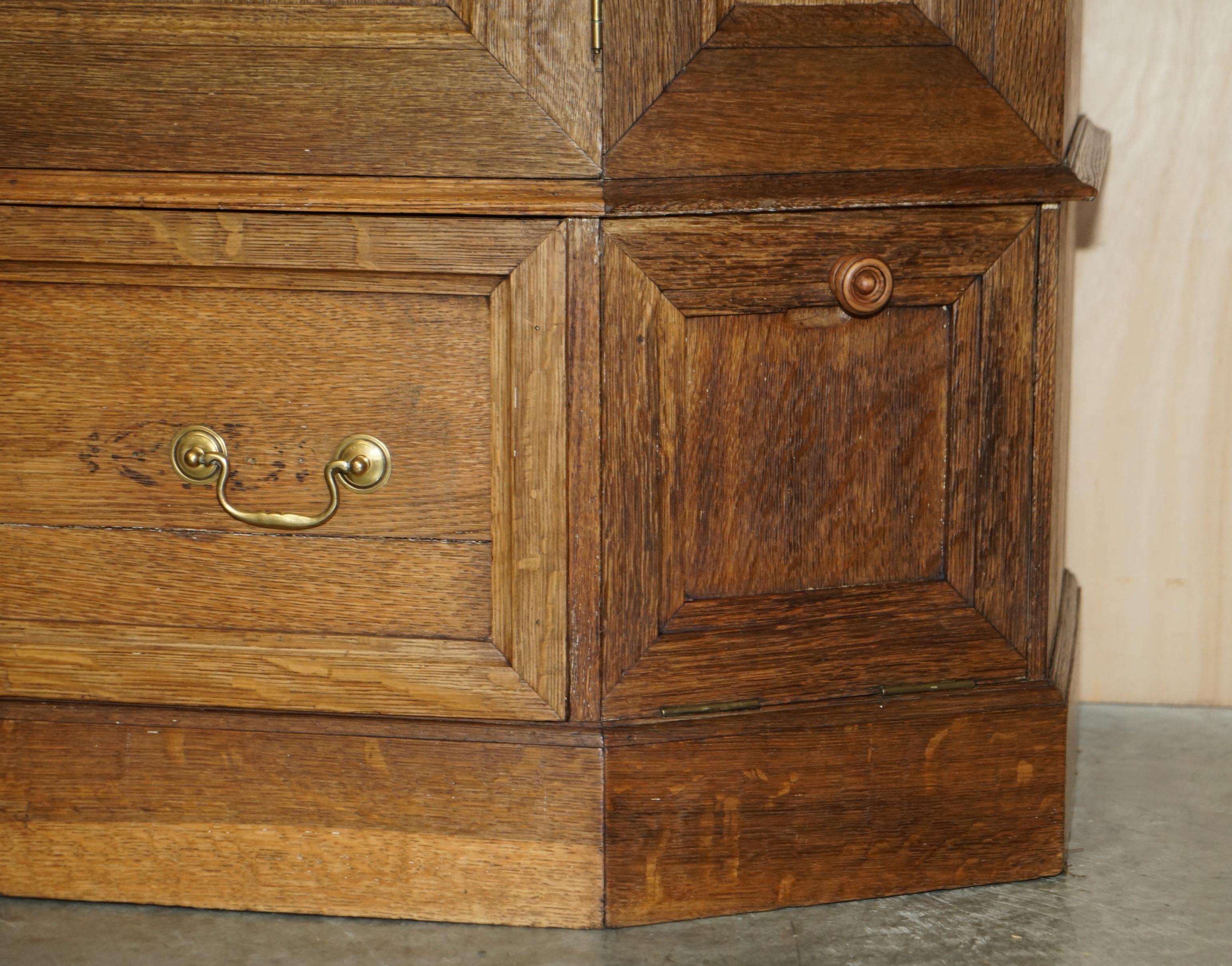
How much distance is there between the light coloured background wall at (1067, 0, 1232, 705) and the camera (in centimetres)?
163

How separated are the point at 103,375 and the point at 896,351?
25.5 inches

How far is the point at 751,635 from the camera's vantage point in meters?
1.24

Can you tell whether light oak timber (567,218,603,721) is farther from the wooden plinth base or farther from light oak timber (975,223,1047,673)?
light oak timber (975,223,1047,673)

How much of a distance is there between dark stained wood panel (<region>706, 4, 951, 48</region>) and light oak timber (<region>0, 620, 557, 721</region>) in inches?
20.8

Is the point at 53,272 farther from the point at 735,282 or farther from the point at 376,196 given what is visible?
the point at 735,282

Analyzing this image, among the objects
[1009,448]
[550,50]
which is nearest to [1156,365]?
[1009,448]

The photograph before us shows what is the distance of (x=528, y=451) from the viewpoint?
1190 millimetres

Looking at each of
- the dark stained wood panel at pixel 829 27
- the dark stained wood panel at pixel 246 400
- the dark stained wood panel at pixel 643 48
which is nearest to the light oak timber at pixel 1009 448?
the dark stained wood panel at pixel 829 27

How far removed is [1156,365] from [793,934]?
831 millimetres

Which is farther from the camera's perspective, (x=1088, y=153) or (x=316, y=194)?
(x=1088, y=153)

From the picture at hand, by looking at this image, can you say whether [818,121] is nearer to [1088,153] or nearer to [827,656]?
[1088,153]

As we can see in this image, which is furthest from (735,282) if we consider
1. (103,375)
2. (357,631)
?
(103,375)

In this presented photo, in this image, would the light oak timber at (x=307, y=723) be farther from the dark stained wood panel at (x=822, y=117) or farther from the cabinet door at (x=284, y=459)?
the dark stained wood panel at (x=822, y=117)

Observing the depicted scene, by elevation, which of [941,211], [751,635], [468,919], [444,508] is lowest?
[468,919]
